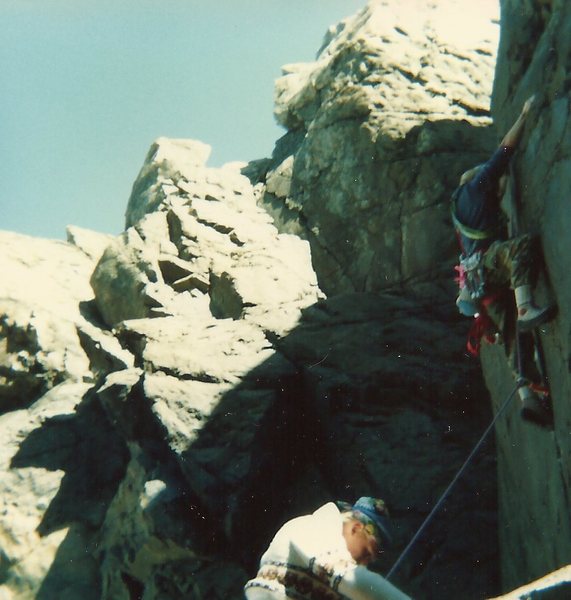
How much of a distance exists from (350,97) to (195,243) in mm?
5762

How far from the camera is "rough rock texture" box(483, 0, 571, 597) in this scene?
4797mm

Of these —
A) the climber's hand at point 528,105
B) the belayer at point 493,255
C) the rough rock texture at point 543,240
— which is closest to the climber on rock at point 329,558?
the rough rock texture at point 543,240

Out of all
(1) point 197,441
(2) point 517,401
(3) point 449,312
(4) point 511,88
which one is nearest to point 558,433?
(2) point 517,401

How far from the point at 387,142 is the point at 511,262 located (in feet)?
31.5

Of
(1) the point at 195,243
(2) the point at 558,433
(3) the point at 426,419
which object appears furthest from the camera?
(1) the point at 195,243

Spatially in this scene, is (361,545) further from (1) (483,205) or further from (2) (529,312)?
(1) (483,205)

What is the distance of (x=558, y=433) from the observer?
Answer: 5020mm

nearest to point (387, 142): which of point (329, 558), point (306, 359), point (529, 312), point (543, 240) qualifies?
point (306, 359)

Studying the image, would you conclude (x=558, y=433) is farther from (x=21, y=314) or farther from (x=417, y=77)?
(x=21, y=314)

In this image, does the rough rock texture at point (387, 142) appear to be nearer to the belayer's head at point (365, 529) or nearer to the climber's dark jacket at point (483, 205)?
the climber's dark jacket at point (483, 205)

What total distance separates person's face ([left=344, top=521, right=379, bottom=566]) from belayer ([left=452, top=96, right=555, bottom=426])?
Result: 259 centimetres

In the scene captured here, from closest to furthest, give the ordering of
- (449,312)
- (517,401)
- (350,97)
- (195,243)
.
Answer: (517,401) → (449,312) → (350,97) → (195,243)

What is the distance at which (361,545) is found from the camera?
3.31 metres

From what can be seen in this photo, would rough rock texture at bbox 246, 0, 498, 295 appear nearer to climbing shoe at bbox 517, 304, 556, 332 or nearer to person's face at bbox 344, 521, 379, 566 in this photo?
climbing shoe at bbox 517, 304, 556, 332
